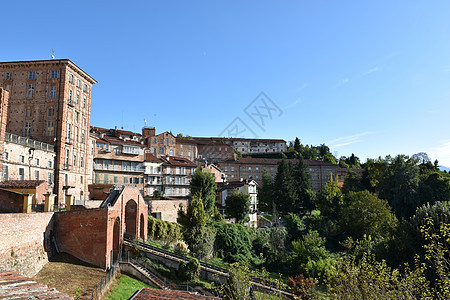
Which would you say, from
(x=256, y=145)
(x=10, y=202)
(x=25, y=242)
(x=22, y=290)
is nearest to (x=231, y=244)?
(x=25, y=242)

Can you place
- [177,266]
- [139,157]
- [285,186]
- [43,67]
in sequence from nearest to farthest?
[177,266] → [43,67] → [139,157] → [285,186]

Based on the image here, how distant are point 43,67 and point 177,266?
30631mm

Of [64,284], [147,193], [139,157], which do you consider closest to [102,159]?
[139,157]

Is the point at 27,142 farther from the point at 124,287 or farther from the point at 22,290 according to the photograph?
the point at 22,290

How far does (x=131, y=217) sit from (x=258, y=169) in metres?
69.0

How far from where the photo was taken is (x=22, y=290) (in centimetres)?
738

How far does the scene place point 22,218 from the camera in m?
19.4

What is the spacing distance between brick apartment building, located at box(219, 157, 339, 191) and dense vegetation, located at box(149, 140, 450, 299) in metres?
16.8

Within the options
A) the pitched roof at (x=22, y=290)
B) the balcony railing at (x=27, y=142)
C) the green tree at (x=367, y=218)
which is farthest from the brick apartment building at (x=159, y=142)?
the pitched roof at (x=22, y=290)

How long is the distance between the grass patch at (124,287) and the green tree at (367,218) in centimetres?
3798

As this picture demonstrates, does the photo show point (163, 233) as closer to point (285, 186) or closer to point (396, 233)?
point (396, 233)

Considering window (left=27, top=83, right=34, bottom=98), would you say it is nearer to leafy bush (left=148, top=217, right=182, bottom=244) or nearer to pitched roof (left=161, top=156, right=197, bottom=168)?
leafy bush (left=148, top=217, right=182, bottom=244)

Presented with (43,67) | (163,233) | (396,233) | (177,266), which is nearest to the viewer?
(177,266)

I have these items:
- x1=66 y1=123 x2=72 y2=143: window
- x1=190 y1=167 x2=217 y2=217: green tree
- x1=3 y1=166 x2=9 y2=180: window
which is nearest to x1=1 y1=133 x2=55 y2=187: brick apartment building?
x1=3 y1=166 x2=9 y2=180: window
